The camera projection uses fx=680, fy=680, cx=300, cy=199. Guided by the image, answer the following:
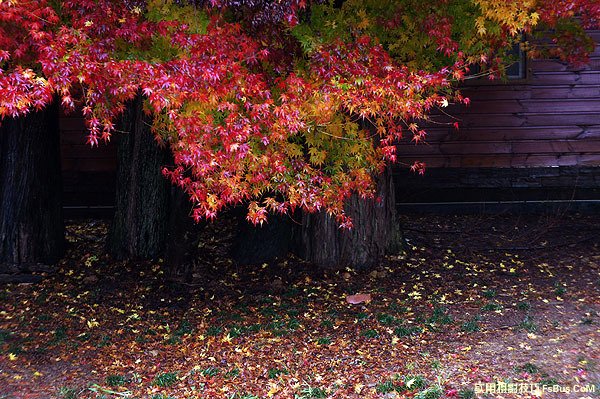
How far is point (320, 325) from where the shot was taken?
6.90 metres

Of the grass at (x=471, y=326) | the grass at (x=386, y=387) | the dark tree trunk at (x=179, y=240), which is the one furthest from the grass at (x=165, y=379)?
the grass at (x=471, y=326)

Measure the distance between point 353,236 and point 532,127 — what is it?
4.28 m

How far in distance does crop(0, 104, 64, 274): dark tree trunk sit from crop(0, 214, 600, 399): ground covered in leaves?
43cm

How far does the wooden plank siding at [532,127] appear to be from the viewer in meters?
10.8

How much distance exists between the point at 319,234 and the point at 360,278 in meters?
0.74

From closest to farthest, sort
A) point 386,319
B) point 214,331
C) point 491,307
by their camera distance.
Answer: point 214,331, point 386,319, point 491,307

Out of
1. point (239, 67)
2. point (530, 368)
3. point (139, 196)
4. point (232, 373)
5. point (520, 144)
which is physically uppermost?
point (239, 67)

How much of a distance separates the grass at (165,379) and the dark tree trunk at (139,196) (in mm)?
3104

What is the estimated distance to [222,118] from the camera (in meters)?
5.59

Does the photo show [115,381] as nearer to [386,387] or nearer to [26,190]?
[386,387]

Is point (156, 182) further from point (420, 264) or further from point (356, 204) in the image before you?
point (420, 264)

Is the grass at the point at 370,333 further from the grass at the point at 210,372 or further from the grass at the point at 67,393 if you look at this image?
the grass at the point at 67,393

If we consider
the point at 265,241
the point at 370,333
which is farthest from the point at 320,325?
the point at 265,241

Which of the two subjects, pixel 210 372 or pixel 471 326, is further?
pixel 471 326
